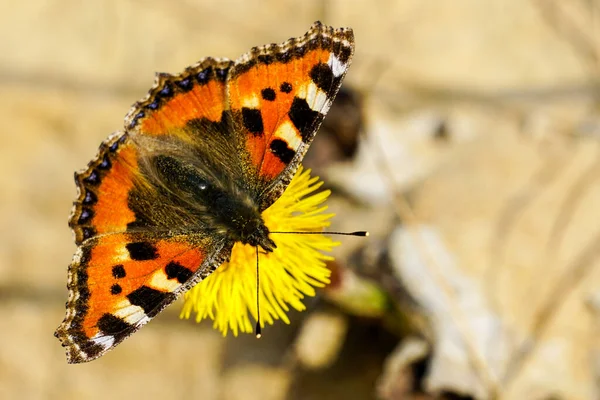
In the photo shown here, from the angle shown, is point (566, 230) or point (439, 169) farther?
point (439, 169)

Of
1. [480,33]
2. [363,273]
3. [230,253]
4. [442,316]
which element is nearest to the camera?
[230,253]

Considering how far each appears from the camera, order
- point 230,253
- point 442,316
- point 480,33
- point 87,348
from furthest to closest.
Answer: point 480,33
point 442,316
point 230,253
point 87,348

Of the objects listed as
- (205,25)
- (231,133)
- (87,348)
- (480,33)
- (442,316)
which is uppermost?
(205,25)

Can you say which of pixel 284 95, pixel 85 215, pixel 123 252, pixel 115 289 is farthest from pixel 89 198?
pixel 284 95

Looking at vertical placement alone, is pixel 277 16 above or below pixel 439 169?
above

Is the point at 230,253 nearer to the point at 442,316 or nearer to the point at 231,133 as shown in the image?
the point at 231,133

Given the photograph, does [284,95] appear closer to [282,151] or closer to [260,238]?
[282,151]

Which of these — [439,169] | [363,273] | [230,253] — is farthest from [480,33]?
[230,253]

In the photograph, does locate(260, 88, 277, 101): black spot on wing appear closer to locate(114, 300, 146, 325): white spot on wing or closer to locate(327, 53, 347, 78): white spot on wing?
locate(327, 53, 347, 78): white spot on wing
